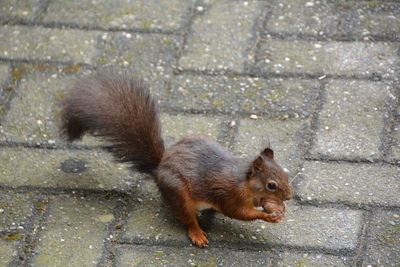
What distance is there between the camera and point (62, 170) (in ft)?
11.1

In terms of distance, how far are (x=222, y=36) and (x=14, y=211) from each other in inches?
59.6

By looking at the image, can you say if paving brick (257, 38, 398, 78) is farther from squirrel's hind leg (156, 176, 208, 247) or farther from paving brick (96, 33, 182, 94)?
squirrel's hind leg (156, 176, 208, 247)

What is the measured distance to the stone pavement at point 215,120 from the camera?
3.03 metres

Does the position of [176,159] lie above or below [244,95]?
above

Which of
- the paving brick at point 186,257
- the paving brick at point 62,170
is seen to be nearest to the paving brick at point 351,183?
the paving brick at point 186,257

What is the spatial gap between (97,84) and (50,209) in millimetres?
539

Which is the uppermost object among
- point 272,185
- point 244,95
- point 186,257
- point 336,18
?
point 272,185

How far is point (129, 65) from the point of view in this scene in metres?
3.95

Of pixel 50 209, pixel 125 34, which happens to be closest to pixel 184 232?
pixel 50 209

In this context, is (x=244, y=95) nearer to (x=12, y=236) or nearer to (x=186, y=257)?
(x=186, y=257)

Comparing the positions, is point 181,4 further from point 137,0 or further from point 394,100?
point 394,100

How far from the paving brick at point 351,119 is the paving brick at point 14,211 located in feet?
4.03

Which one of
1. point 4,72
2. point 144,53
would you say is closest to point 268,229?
point 144,53

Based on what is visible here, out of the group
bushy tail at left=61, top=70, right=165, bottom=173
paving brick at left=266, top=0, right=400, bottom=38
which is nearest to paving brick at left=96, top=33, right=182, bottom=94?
paving brick at left=266, top=0, right=400, bottom=38
